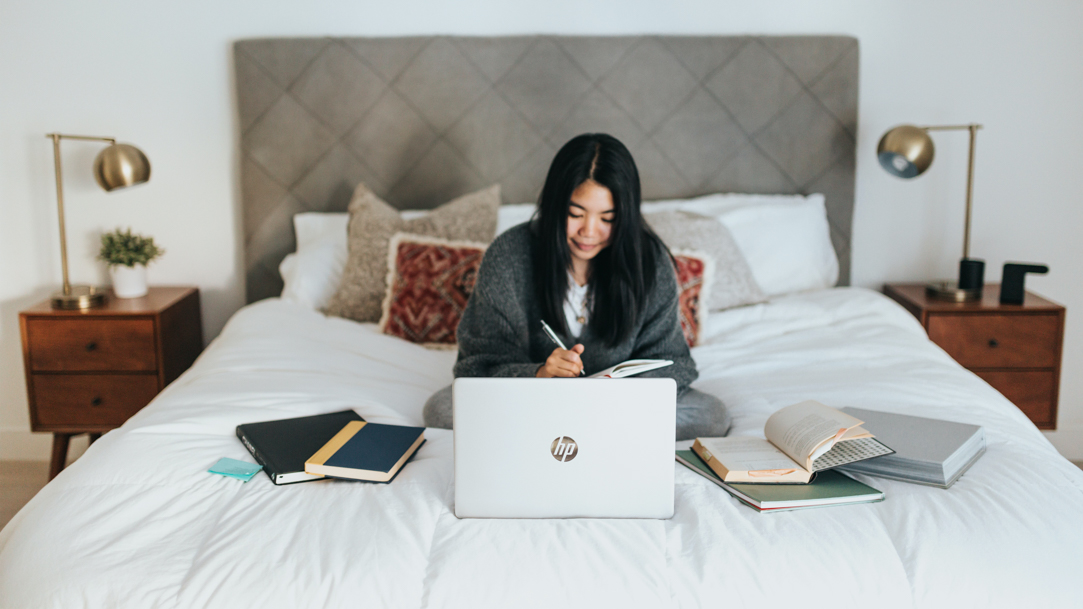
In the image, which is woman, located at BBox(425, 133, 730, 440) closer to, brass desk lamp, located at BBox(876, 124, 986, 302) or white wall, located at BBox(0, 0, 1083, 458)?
brass desk lamp, located at BBox(876, 124, 986, 302)

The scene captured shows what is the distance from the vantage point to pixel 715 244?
94.1 inches

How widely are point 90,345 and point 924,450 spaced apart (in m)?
2.32

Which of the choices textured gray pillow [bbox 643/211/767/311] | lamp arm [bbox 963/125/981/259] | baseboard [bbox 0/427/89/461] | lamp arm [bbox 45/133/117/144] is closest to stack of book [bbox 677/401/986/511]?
textured gray pillow [bbox 643/211/767/311]

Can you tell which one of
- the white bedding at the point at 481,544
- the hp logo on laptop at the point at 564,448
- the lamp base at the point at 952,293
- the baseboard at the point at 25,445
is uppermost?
the lamp base at the point at 952,293

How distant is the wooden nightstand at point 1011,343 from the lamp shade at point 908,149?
44 cm

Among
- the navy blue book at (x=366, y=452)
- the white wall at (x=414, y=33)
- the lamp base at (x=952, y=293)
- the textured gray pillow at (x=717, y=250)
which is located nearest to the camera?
the navy blue book at (x=366, y=452)

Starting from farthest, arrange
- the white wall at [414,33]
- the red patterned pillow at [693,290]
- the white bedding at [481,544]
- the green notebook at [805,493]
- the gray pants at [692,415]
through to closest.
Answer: the white wall at [414,33] → the red patterned pillow at [693,290] → the gray pants at [692,415] → the green notebook at [805,493] → the white bedding at [481,544]

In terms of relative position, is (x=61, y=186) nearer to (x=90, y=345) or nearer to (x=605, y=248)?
(x=90, y=345)

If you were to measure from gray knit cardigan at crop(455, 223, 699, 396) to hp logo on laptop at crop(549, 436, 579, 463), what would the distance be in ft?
1.73

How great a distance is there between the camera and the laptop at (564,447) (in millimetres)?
1043

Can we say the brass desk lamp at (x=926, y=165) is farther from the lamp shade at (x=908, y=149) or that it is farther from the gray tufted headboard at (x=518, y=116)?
the gray tufted headboard at (x=518, y=116)

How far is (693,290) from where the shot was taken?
7.24 feet

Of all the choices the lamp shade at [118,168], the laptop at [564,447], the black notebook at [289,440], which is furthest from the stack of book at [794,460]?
the lamp shade at [118,168]

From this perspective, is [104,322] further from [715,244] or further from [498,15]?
[715,244]
